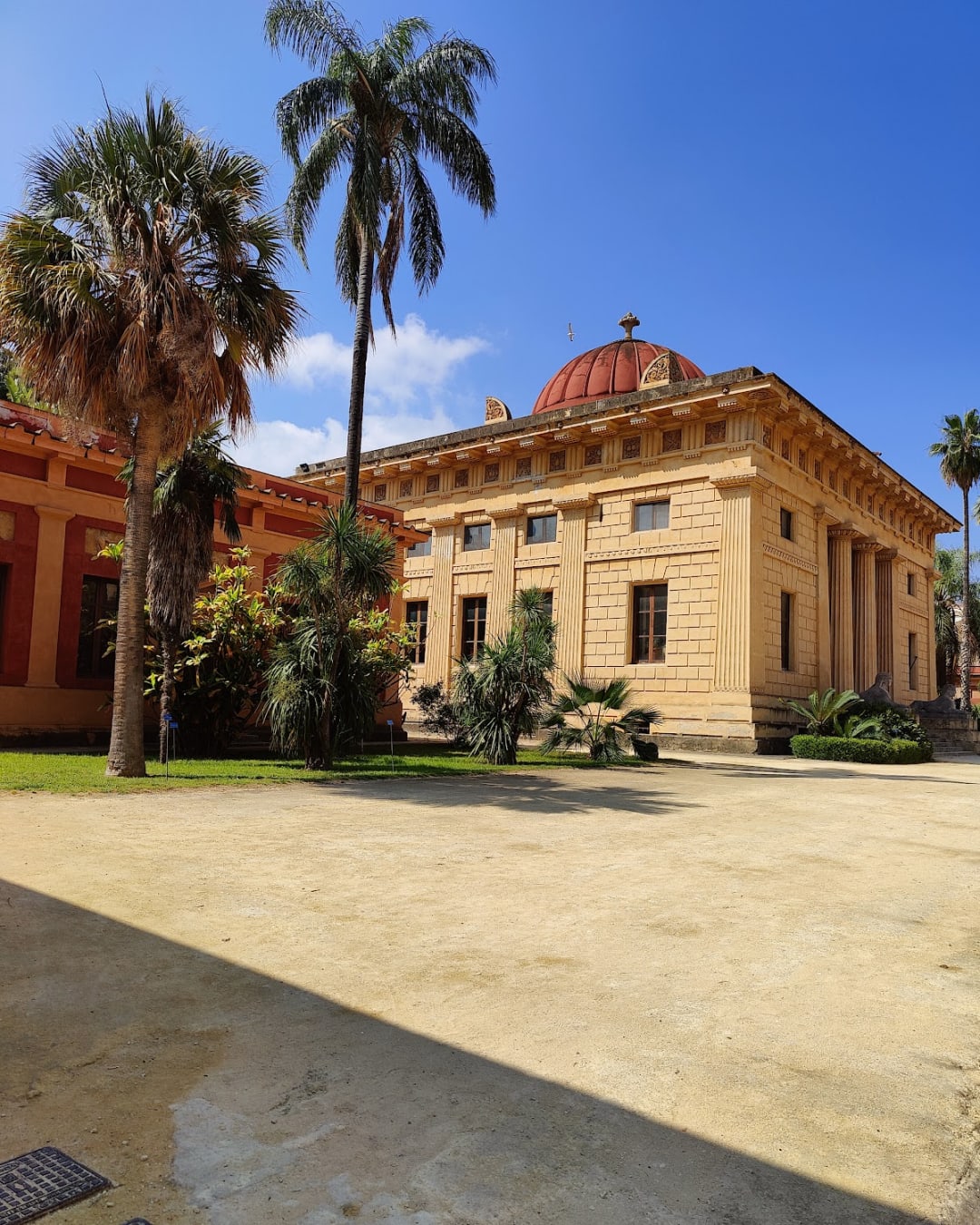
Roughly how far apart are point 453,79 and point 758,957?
18687 millimetres

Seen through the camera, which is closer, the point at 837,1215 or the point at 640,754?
the point at 837,1215

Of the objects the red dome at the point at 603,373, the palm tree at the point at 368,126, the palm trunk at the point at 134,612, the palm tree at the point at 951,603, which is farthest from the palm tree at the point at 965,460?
the palm trunk at the point at 134,612

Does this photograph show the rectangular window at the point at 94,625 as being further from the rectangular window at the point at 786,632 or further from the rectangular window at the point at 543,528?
the rectangular window at the point at 786,632

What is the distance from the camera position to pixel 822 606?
94.2 ft

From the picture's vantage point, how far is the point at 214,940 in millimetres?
4516

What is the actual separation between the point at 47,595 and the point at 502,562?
16.4 metres

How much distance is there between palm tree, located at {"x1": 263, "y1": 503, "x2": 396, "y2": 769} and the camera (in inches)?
511

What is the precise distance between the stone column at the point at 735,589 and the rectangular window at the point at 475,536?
9044 mm

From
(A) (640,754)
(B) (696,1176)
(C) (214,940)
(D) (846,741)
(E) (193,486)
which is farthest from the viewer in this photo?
(D) (846,741)

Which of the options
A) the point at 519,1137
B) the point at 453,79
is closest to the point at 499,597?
the point at 453,79

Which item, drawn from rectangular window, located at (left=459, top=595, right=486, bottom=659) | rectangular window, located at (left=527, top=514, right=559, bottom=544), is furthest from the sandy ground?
rectangular window, located at (left=459, top=595, right=486, bottom=659)

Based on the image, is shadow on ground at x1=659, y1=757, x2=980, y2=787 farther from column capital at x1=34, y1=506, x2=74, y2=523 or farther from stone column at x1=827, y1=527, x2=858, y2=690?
column capital at x1=34, y1=506, x2=74, y2=523

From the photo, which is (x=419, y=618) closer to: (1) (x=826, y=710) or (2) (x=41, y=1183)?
(1) (x=826, y=710)

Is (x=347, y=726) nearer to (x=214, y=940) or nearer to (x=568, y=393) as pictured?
(x=214, y=940)
